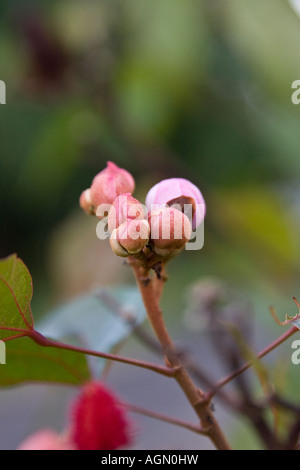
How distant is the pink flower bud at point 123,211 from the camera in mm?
268

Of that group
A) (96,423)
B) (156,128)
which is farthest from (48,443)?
(156,128)

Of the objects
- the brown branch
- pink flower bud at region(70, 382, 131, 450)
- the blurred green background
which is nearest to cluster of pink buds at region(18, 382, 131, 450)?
pink flower bud at region(70, 382, 131, 450)

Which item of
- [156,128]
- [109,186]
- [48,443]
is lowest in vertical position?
Answer: [48,443]

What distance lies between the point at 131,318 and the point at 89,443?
0.33 ft

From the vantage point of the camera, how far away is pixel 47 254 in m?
1.21

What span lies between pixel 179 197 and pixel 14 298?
10 cm

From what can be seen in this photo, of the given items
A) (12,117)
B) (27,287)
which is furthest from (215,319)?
(12,117)

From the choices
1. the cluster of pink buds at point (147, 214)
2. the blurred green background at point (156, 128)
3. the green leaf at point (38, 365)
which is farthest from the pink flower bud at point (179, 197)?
the blurred green background at point (156, 128)

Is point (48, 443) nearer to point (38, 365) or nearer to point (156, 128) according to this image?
point (38, 365)

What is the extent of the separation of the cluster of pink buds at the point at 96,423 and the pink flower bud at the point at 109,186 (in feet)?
0.61

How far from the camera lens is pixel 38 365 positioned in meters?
0.39

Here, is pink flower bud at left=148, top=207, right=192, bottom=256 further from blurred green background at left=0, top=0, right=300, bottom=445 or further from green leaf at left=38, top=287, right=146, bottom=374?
blurred green background at left=0, top=0, right=300, bottom=445

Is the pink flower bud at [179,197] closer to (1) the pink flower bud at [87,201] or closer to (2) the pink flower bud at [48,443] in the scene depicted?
(1) the pink flower bud at [87,201]

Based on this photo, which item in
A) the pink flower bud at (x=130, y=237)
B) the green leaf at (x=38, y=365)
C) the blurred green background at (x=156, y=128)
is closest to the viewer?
the pink flower bud at (x=130, y=237)
